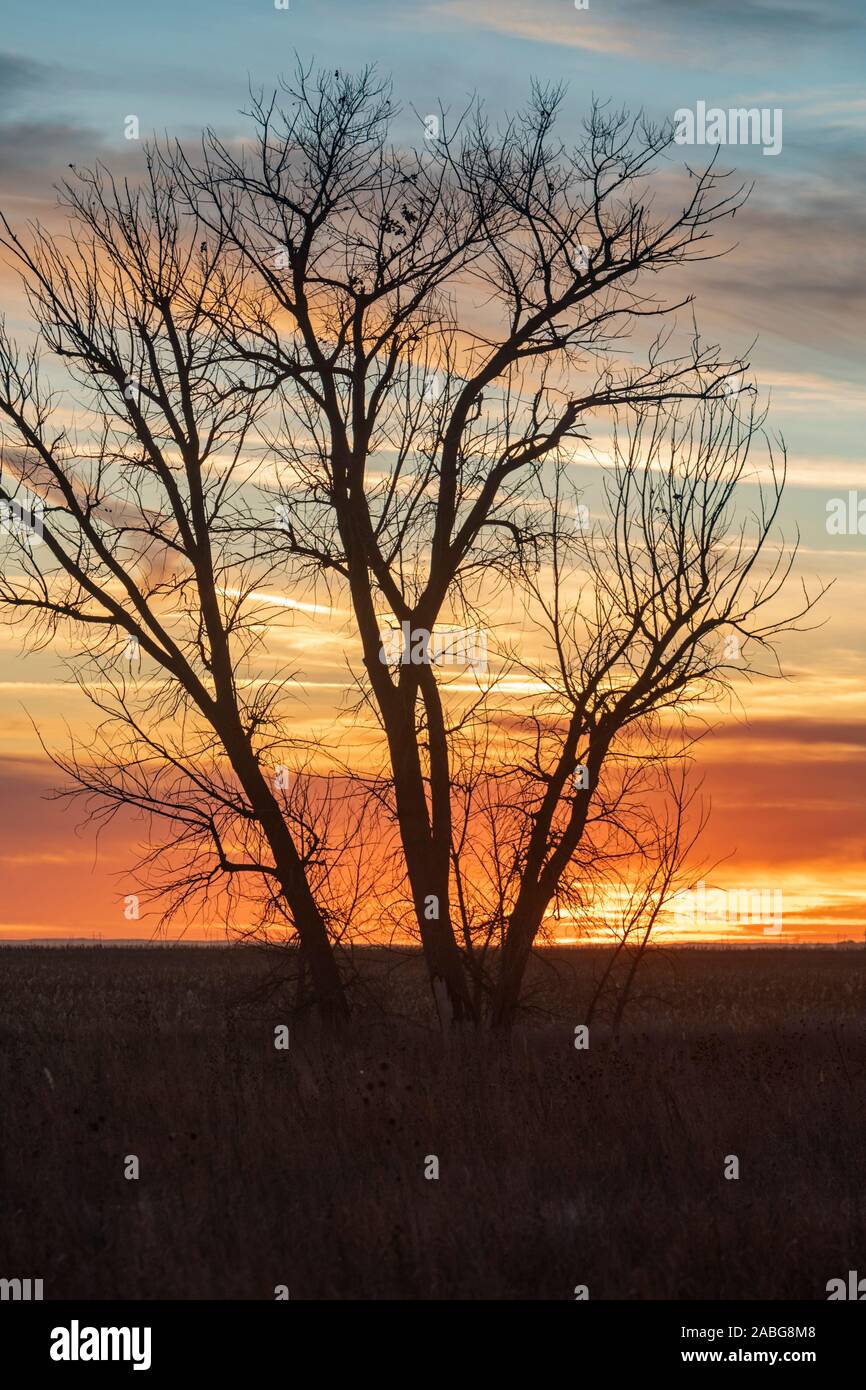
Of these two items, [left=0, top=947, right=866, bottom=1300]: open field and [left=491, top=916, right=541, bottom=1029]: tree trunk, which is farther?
[left=491, top=916, right=541, bottom=1029]: tree trunk

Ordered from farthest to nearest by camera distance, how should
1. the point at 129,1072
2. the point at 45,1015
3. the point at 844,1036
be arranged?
the point at 45,1015
the point at 844,1036
the point at 129,1072

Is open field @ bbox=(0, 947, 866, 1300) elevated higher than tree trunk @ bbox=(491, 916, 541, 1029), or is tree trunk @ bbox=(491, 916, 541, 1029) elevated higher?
tree trunk @ bbox=(491, 916, 541, 1029)

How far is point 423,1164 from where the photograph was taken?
995cm

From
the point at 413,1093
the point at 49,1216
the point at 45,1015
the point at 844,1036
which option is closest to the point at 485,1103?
the point at 413,1093

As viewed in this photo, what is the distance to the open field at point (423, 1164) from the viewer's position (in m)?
7.79

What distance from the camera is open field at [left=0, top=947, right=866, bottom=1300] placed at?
25.6 feet

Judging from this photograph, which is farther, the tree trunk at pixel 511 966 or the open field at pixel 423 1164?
the tree trunk at pixel 511 966

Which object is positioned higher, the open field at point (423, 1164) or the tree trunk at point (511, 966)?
the tree trunk at point (511, 966)

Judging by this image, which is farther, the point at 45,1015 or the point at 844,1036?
the point at 45,1015

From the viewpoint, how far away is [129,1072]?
14.1m
